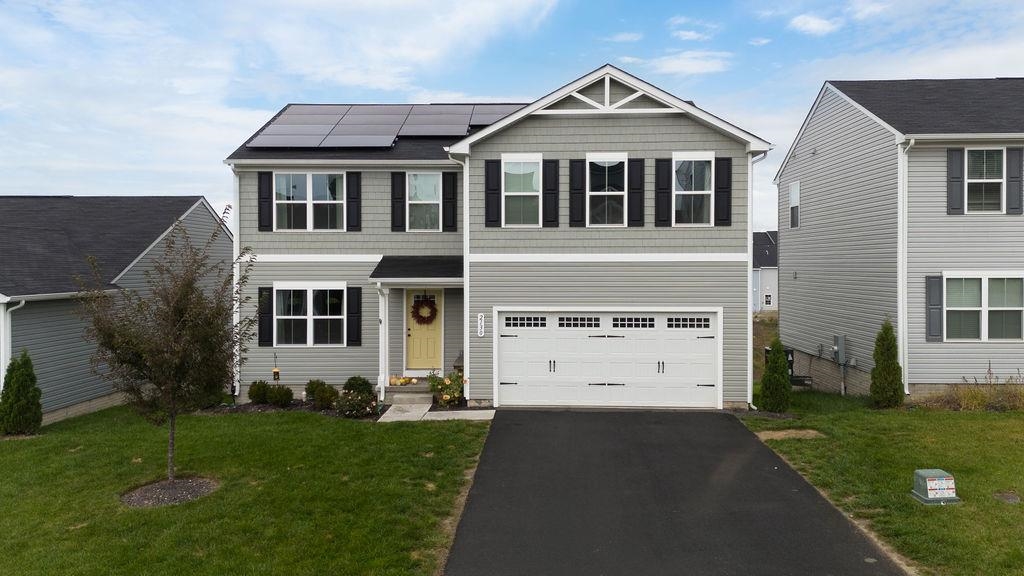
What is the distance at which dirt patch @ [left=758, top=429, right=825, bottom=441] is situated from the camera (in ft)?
33.9

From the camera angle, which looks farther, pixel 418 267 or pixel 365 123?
pixel 365 123

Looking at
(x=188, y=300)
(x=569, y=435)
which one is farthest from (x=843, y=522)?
(x=188, y=300)

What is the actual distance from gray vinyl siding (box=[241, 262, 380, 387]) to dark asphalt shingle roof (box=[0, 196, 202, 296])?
3.89 meters

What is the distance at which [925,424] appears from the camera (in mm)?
10875

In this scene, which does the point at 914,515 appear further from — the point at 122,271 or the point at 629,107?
the point at 122,271

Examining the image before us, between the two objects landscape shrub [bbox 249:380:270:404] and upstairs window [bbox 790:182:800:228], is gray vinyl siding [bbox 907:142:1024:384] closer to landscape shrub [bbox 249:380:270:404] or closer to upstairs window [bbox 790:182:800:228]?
upstairs window [bbox 790:182:800:228]

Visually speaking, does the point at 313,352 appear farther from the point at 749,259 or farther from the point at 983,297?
the point at 983,297

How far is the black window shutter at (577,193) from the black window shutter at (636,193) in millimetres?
948

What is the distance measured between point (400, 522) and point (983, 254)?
538 inches

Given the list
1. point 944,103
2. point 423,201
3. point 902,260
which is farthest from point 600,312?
point 944,103

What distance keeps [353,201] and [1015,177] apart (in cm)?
1486

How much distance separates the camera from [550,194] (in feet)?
41.8

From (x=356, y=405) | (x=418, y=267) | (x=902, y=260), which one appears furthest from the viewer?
(x=418, y=267)

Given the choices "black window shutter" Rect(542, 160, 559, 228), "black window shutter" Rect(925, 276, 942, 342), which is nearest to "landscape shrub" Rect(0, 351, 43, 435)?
"black window shutter" Rect(542, 160, 559, 228)
